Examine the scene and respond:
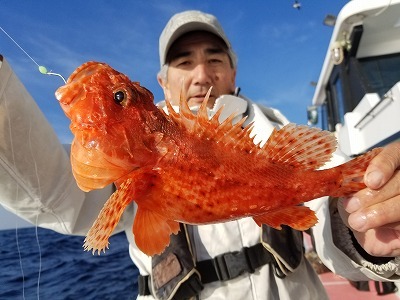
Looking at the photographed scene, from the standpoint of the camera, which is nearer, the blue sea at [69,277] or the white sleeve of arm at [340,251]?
the white sleeve of arm at [340,251]

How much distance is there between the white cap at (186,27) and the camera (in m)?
4.44

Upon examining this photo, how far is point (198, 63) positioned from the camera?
4441 millimetres

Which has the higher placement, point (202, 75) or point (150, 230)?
point (202, 75)

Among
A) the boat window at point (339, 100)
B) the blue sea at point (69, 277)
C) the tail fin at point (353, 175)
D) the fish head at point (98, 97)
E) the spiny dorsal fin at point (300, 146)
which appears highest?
the boat window at point (339, 100)

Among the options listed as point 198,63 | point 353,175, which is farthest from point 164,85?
point 353,175

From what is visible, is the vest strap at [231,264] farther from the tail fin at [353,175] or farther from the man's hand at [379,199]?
the tail fin at [353,175]

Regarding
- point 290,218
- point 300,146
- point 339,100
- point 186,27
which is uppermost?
point 339,100

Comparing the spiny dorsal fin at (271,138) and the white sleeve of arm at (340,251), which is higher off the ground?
the spiny dorsal fin at (271,138)

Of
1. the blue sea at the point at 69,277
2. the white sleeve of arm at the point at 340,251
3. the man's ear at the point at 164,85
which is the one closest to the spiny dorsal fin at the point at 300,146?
the white sleeve of arm at the point at 340,251

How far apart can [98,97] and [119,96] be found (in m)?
0.09

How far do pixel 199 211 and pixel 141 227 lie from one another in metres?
0.31

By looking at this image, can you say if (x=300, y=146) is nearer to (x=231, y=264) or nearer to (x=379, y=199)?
(x=379, y=199)

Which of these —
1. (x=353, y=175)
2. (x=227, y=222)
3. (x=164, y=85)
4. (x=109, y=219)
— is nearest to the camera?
(x=109, y=219)

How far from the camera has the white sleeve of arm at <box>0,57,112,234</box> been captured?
9.16 feet
